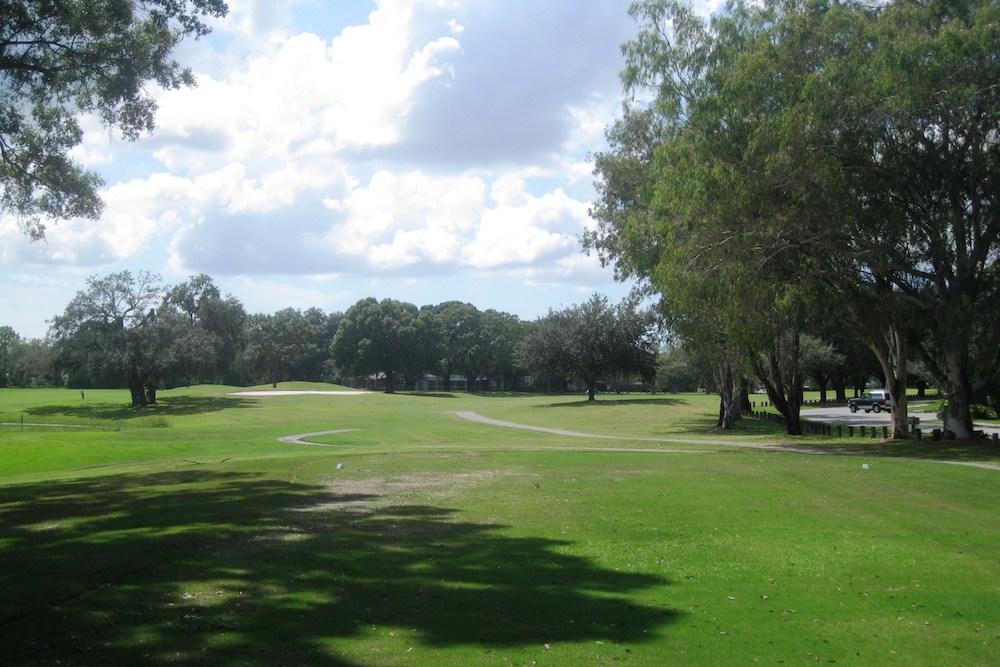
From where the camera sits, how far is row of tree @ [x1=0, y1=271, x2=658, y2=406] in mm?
71562

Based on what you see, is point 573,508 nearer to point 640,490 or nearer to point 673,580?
point 640,490

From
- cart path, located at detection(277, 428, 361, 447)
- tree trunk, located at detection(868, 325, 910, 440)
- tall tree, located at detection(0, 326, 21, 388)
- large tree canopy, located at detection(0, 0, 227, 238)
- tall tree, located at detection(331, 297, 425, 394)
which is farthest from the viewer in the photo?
tall tree, located at detection(331, 297, 425, 394)

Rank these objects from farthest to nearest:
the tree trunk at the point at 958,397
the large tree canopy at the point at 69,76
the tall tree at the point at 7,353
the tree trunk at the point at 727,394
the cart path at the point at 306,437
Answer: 1. the tall tree at the point at 7,353
2. the tree trunk at the point at 727,394
3. the cart path at the point at 306,437
4. the tree trunk at the point at 958,397
5. the large tree canopy at the point at 69,76

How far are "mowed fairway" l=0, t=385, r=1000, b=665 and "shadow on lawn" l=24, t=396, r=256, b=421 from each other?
47598 millimetres

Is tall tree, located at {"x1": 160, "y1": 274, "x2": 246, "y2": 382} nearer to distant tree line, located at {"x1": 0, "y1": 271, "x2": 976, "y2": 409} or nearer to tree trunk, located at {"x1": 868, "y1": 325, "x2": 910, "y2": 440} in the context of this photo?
distant tree line, located at {"x1": 0, "y1": 271, "x2": 976, "y2": 409}

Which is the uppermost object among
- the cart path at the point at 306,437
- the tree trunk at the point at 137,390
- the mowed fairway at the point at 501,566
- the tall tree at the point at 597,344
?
the tall tree at the point at 597,344

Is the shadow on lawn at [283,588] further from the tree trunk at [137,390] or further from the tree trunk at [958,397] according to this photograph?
the tree trunk at [137,390]

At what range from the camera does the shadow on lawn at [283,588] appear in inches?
274

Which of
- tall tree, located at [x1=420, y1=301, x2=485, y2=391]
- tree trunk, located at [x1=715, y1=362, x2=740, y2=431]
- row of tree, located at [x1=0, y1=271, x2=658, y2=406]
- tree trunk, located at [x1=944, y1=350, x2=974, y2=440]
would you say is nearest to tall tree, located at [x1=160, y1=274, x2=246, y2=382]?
row of tree, located at [x1=0, y1=271, x2=658, y2=406]

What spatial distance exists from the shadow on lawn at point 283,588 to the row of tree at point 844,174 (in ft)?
61.3

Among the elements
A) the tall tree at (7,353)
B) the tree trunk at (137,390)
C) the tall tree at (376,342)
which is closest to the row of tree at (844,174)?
the tree trunk at (137,390)

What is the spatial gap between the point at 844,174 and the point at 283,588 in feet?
82.0

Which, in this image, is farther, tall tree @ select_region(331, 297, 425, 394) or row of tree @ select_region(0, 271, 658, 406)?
tall tree @ select_region(331, 297, 425, 394)

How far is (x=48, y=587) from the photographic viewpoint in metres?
8.43
